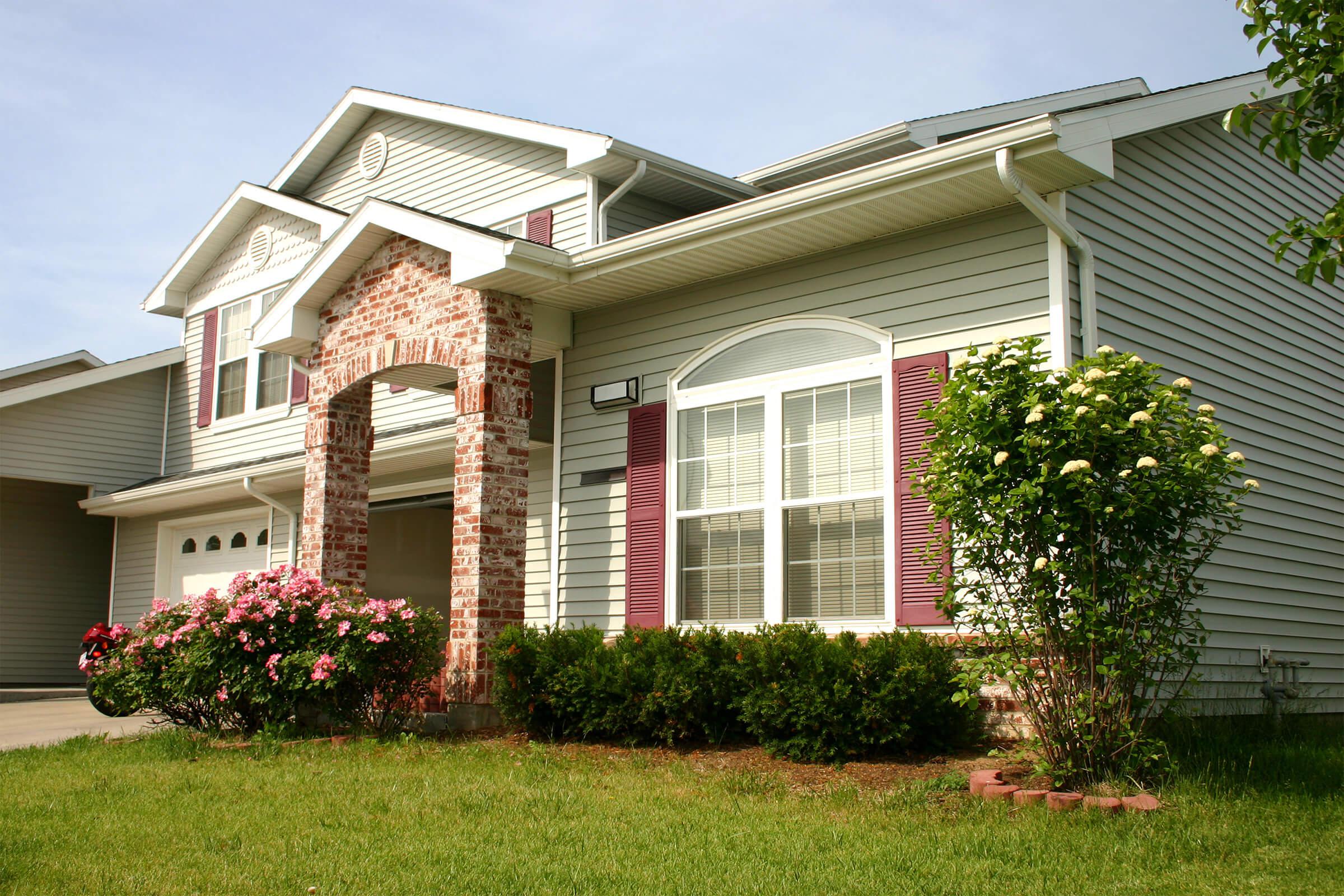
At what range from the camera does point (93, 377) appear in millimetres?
17656

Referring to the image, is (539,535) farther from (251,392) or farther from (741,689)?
(251,392)

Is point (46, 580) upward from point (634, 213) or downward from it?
downward

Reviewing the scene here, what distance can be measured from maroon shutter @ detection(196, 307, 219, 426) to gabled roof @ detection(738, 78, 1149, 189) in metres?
9.68

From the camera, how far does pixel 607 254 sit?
29.8ft

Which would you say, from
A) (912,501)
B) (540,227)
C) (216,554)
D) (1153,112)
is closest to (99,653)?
(216,554)

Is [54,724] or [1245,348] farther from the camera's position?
[54,724]

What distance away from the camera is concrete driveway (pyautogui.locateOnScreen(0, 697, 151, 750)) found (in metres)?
10.3

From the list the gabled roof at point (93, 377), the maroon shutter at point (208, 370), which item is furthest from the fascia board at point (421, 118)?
the gabled roof at point (93, 377)

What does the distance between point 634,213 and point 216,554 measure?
9182 millimetres

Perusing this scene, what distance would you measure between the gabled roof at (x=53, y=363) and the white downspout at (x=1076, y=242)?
643 inches

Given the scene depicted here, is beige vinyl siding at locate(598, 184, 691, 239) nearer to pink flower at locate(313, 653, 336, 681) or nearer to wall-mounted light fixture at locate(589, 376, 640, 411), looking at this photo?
wall-mounted light fixture at locate(589, 376, 640, 411)

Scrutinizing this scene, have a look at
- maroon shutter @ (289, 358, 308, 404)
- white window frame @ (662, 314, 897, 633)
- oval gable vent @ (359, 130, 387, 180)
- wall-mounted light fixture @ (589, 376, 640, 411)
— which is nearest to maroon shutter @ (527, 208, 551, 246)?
wall-mounted light fixture @ (589, 376, 640, 411)

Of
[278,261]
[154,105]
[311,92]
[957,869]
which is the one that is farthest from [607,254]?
[278,261]

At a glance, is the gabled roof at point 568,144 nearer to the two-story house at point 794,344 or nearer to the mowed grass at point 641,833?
the two-story house at point 794,344
